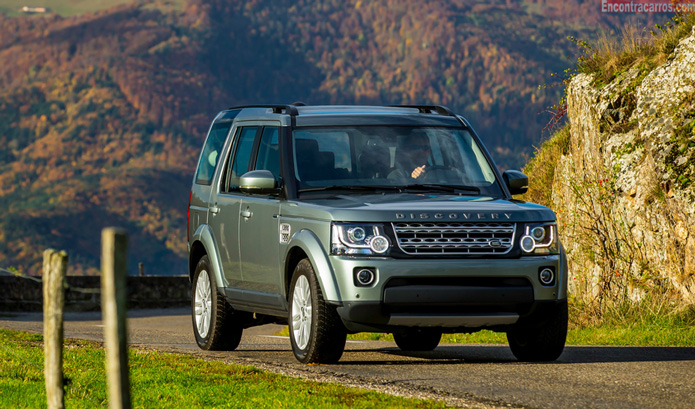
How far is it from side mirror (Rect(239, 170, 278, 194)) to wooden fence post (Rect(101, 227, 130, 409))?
5.70m

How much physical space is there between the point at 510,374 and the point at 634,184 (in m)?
9.28

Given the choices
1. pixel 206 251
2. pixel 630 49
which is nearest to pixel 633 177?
pixel 630 49

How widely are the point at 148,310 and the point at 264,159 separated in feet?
103

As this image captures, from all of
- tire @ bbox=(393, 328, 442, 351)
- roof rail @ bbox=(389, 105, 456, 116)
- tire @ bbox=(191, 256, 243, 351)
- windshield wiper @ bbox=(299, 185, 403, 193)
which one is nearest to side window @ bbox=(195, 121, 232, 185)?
tire @ bbox=(191, 256, 243, 351)

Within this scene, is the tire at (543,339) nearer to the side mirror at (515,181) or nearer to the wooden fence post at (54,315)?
the side mirror at (515,181)

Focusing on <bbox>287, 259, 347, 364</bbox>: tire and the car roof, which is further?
the car roof

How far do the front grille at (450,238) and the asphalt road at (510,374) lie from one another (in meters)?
1.00

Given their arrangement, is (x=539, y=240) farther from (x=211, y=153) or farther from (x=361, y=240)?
(x=211, y=153)

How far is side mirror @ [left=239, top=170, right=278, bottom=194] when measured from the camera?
10.6 m

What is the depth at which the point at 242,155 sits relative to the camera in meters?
12.2

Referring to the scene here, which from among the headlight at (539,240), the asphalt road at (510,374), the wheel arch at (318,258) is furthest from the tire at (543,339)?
the wheel arch at (318,258)

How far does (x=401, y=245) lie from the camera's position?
9.69m

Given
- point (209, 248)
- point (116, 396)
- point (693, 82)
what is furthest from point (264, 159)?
point (693, 82)

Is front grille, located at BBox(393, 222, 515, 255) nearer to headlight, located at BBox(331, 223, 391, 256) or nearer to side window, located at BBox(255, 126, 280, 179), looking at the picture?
headlight, located at BBox(331, 223, 391, 256)
